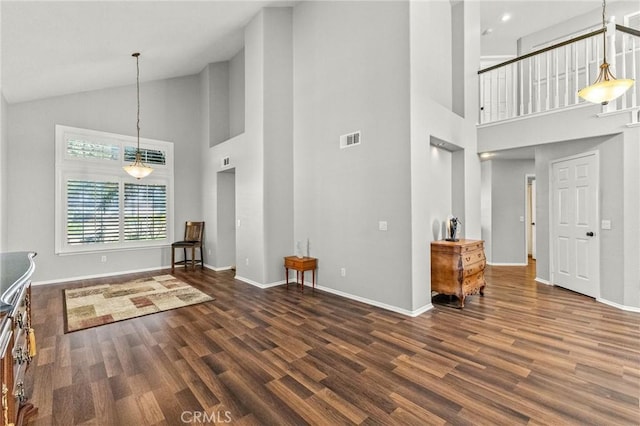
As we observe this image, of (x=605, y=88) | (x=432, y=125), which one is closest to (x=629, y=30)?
(x=605, y=88)

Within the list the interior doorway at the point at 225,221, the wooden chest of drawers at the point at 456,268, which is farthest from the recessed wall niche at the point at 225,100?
the wooden chest of drawers at the point at 456,268

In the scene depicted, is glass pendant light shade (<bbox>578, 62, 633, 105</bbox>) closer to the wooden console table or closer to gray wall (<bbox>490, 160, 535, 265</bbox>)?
the wooden console table

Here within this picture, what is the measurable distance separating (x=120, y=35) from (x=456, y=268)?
570 cm

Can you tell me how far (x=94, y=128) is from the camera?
5969mm

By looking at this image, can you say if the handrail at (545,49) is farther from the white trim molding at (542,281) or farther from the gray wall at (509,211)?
the white trim molding at (542,281)

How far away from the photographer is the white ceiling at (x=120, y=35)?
3252 millimetres

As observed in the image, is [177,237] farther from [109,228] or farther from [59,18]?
[59,18]

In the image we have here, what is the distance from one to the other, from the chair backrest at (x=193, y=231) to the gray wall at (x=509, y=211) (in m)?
7.32

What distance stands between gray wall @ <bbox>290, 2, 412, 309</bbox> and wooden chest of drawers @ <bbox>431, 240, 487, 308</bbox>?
0.69m

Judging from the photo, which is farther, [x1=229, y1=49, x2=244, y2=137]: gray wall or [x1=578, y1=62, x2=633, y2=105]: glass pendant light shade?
[x1=229, y1=49, x2=244, y2=137]: gray wall

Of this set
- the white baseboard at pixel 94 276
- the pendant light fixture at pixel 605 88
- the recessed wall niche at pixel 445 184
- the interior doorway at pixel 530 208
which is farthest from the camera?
the interior doorway at pixel 530 208

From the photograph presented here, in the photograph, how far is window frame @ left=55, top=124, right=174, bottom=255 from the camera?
18.1 feet

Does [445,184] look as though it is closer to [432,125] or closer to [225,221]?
[432,125]

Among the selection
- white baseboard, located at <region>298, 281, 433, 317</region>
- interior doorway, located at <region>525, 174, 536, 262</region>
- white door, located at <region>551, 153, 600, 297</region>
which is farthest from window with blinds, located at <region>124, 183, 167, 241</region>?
interior doorway, located at <region>525, 174, 536, 262</region>
